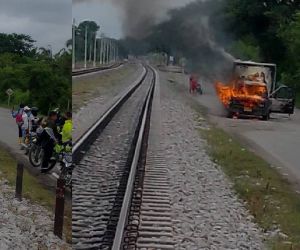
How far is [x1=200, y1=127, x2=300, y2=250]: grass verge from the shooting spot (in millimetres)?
3285

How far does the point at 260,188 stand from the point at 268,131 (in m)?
0.81

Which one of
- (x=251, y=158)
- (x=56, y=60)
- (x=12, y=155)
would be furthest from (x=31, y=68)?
(x=12, y=155)

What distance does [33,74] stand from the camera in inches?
105

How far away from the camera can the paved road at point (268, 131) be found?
13.0 ft

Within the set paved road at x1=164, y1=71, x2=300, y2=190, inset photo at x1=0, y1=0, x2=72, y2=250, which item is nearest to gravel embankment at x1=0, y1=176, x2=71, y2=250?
inset photo at x1=0, y1=0, x2=72, y2=250

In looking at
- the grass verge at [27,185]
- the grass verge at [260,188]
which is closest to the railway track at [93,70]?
the grass verge at [260,188]

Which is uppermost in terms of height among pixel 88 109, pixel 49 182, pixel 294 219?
pixel 88 109

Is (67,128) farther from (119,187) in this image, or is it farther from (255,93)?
(255,93)

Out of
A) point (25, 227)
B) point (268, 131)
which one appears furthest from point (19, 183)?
point (268, 131)

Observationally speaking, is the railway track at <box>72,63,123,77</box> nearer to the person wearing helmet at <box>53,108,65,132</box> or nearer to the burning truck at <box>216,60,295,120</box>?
the person wearing helmet at <box>53,108,65,132</box>

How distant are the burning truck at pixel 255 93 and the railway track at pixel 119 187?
50cm

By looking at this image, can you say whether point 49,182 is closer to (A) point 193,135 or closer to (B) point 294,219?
(A) point 193,135

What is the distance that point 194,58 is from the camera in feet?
9.62

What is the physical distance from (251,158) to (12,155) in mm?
2681
